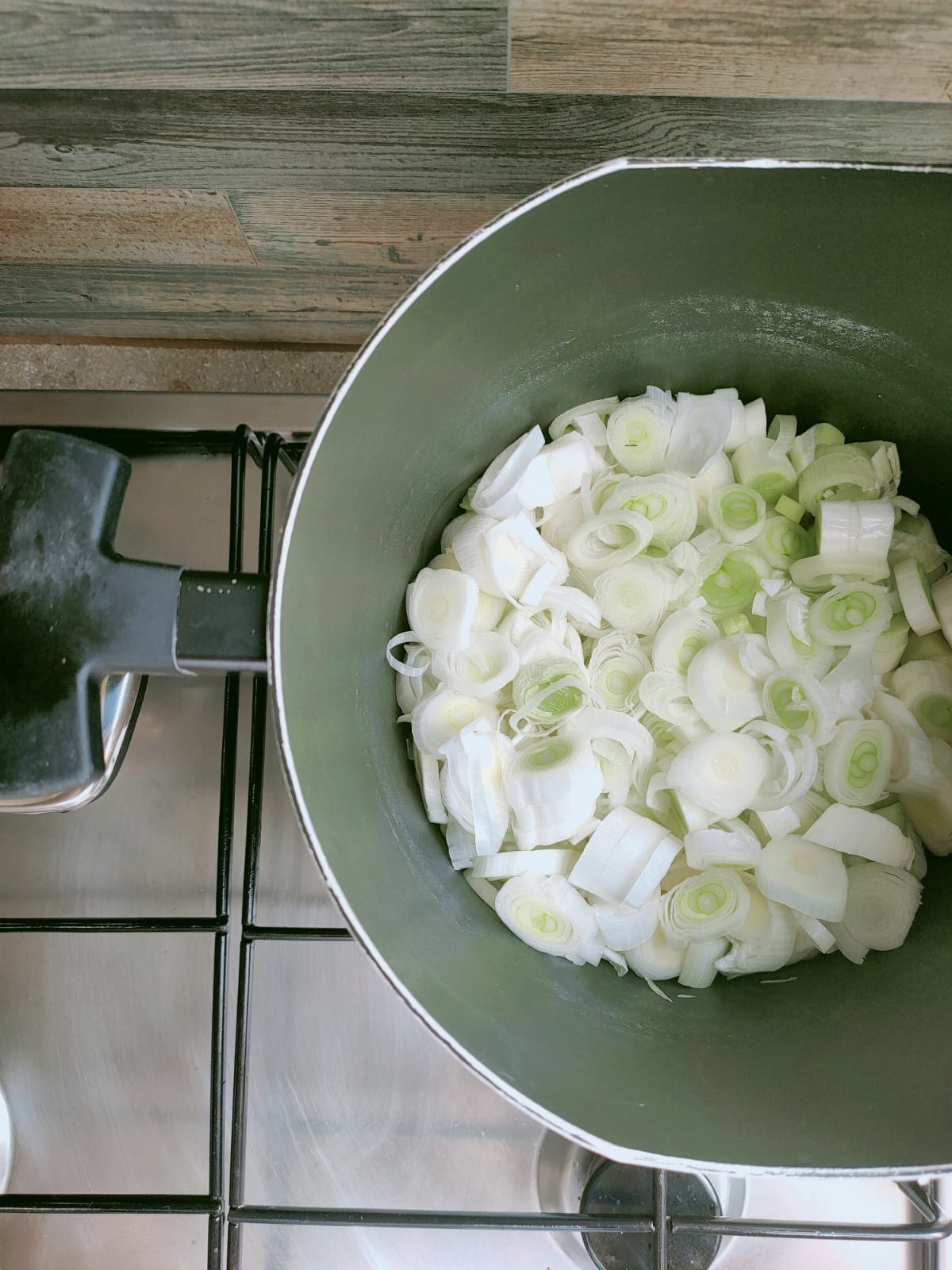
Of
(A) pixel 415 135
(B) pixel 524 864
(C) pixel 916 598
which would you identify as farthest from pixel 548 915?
(A) pixel 415 135

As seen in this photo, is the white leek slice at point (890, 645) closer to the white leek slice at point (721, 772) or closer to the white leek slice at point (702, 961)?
the white leek slice at point (721, 772)

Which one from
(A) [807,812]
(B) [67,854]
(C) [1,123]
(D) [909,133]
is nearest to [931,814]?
(A) [807,812]

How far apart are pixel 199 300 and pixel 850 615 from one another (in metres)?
0.73

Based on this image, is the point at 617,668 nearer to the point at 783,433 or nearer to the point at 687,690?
the point at 687,690

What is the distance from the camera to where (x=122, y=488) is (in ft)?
1.78

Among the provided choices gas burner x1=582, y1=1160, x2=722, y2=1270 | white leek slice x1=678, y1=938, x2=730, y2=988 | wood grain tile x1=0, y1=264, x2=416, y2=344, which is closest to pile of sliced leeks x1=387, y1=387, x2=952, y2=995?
white leek slice x1=678, y1=938, x2=730, y2=988

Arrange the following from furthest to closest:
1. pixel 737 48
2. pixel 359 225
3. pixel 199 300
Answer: pixel 199 300, pixel 359 225, pixel 737 48

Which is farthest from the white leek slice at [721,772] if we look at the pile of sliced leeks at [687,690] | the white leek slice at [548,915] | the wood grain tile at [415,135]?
the wood grain tile at [415,135]

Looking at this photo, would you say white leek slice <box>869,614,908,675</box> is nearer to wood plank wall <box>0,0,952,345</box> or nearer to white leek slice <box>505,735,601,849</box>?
white leek slice <box>505,735,601,849</box>

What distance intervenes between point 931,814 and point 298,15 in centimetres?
73

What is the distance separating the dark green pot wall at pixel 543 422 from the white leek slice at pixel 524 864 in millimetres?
27

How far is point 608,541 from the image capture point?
701mm

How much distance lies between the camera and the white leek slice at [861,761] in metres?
0.67

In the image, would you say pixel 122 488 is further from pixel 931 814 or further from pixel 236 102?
pixel 931 814
